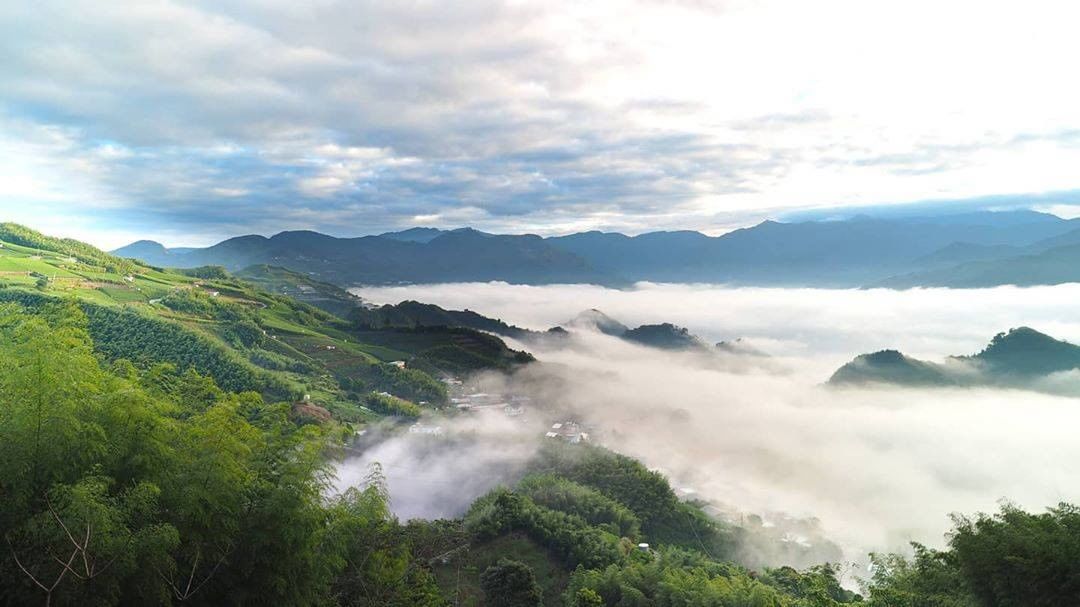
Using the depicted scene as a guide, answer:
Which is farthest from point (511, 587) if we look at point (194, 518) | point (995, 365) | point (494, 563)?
point (995, 365)

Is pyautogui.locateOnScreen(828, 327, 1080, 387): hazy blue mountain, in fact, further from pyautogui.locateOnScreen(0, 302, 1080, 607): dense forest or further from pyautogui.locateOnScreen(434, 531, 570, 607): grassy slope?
pyautogui.locateOnScreen(0, 302, 1080, 607): dense forest

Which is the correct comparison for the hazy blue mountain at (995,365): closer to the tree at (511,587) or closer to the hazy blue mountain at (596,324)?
the hazy blue mountain at (596,324)

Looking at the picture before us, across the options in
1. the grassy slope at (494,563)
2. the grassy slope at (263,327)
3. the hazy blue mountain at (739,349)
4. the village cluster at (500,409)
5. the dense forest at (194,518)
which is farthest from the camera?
the hazy blue mountain at (739,349)

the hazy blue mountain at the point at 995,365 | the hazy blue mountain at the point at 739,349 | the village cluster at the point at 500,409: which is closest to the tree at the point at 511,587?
the village cluster at the point at 500,409

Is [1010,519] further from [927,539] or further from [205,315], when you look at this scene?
[205,315]

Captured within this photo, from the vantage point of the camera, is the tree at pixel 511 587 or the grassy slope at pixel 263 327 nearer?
the tree at pixel 511 587

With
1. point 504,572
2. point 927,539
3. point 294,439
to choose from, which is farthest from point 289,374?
point 927,539

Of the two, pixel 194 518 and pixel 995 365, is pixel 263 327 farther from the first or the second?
pixel 995 365
